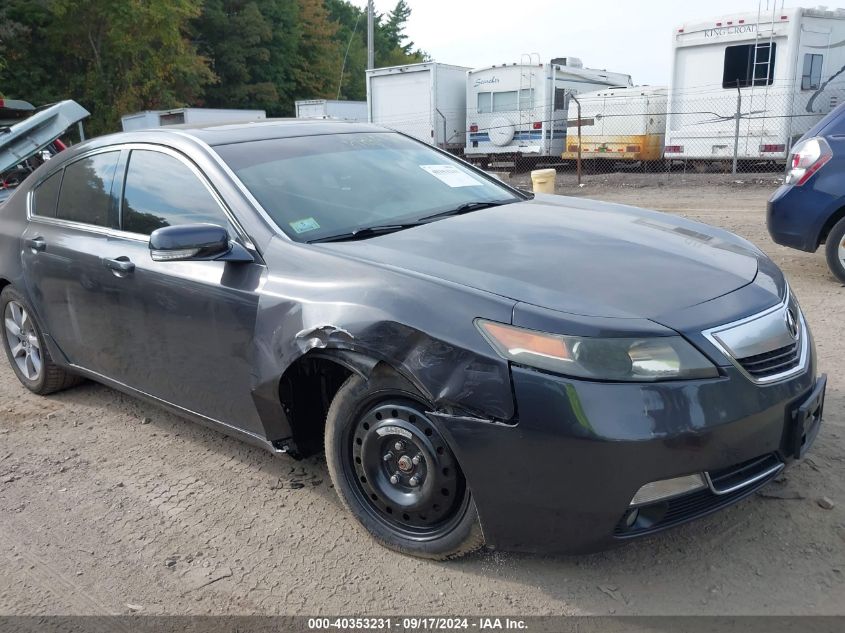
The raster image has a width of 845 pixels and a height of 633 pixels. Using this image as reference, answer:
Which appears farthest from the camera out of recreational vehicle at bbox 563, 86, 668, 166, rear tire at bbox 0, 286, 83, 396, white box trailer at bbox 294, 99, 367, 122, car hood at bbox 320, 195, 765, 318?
white box trailer at bbox 294, 99, 367, 122

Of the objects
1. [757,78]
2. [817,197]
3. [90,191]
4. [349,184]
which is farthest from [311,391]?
[757,78]

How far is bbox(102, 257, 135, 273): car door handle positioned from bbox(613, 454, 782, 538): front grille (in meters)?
2.46

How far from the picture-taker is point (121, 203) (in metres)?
3.79

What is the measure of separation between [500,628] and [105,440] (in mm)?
2534

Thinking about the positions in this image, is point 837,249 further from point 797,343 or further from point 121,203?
point 121,203

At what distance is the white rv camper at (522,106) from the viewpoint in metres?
19.6

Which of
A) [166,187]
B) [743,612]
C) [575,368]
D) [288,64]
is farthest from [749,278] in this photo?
[288,64]

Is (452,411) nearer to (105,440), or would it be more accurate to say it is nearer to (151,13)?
(105,440)

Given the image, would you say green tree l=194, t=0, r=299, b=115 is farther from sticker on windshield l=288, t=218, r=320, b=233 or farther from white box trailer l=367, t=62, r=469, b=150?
sticker on windshield l=288, t=218, r=320, b=233

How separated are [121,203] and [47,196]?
95 centimetres

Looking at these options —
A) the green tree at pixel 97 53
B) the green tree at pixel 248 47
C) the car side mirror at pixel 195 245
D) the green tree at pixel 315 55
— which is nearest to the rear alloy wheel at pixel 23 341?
the car side mirror at pixel 195 245

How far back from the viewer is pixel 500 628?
2422 mm

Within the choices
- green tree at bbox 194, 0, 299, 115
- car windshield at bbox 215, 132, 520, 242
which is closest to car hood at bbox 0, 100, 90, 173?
Answer: car windshield at bbox 215, 132, 520, 242

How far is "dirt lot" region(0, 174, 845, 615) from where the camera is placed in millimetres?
2549
